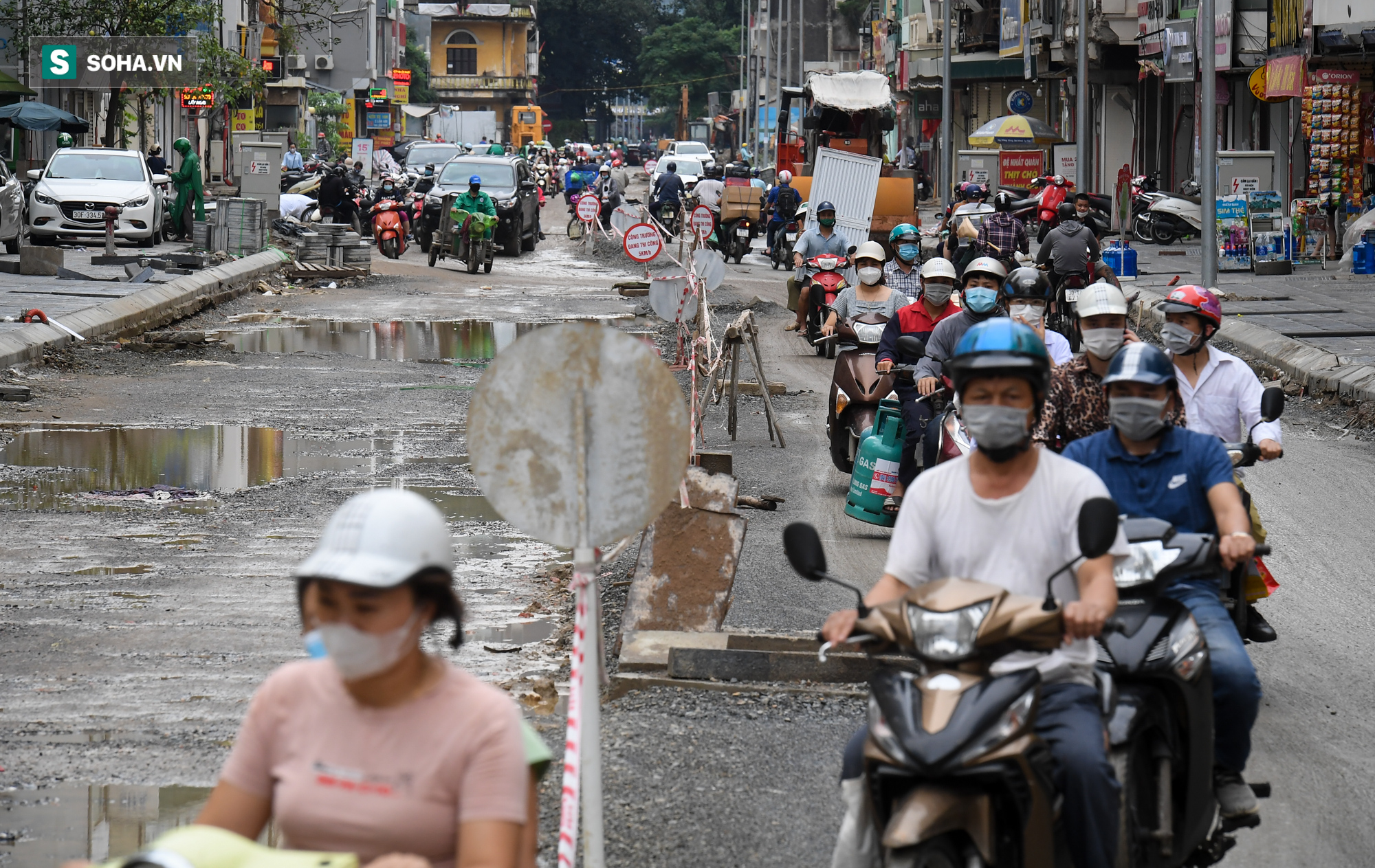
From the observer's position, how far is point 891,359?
10.0 metres

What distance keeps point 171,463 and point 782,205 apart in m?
22.4

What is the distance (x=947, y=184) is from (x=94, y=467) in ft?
129

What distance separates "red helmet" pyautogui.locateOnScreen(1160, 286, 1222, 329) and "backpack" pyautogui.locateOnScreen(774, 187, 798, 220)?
25896 millimetres

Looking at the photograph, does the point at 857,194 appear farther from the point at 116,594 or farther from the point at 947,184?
the point at 116,594

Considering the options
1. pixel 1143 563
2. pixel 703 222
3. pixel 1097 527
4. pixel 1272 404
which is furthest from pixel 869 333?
pixel 703 222

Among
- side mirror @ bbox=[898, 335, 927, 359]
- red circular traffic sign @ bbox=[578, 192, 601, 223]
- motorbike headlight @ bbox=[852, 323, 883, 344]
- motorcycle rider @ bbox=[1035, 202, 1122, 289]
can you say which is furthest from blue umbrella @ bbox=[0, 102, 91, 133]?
side mirror @ bbox=[898, 335, 927, 359]

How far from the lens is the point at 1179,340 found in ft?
22.8

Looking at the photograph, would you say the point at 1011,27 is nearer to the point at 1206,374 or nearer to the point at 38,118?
the point at 38,118

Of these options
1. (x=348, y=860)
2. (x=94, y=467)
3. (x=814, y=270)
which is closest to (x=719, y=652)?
(x=348, y=860)

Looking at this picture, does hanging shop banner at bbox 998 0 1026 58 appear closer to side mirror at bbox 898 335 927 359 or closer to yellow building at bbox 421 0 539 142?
side mirror at bbox 898 335 927 359

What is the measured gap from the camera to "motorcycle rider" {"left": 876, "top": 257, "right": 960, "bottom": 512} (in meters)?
9.80

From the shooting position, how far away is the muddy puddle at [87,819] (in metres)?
4.93

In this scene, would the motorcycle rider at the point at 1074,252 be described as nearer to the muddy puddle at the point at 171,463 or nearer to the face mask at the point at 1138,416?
the muddy puddle at the point at 171,463

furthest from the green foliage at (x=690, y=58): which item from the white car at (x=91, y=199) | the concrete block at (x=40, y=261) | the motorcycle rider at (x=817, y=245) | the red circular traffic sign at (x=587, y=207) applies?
the motorcycle rider at (x=817, y=245)
